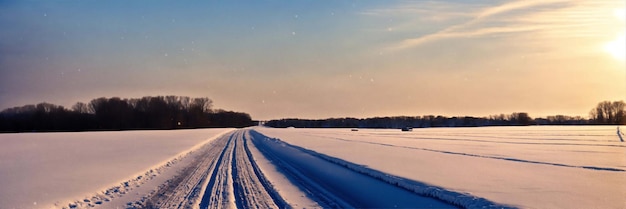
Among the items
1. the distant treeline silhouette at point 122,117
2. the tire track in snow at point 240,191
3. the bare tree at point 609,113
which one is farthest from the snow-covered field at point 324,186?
the bare tree at point 609,113

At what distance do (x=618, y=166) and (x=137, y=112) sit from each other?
387ft

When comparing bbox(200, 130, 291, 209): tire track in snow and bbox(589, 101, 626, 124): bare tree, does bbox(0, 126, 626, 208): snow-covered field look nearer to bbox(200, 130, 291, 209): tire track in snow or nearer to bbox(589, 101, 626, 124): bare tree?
bbox(200, 130, 291, 209): tire track in snow

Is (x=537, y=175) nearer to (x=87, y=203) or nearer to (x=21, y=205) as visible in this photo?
(x=87, y=203)

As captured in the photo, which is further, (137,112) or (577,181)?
(137,112)

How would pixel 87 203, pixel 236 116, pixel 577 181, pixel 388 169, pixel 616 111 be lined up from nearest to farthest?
1. pixel 87 203
2. pixel 577 181
3. pixel 388 169
4. pixel 616 111
5. pixel 236 116

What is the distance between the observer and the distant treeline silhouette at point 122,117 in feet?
251

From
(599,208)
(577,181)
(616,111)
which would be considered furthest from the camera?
(616,111)

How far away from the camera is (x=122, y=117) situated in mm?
112562

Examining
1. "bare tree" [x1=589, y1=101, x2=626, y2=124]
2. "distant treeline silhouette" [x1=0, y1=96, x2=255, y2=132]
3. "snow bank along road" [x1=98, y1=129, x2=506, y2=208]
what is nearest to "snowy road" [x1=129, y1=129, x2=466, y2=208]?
"snow bank along road" [x1=98, y1=129, x2=506, y2=208]

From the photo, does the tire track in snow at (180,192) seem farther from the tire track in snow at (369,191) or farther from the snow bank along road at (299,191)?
the tire track in snow at (369,191)

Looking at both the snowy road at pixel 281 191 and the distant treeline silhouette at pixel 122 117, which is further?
the distant treeline silhouette at pixel 122 117

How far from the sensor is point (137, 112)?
400ft

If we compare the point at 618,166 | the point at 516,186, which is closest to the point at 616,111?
the point at 618,166

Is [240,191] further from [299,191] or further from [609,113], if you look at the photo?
[609,113]
